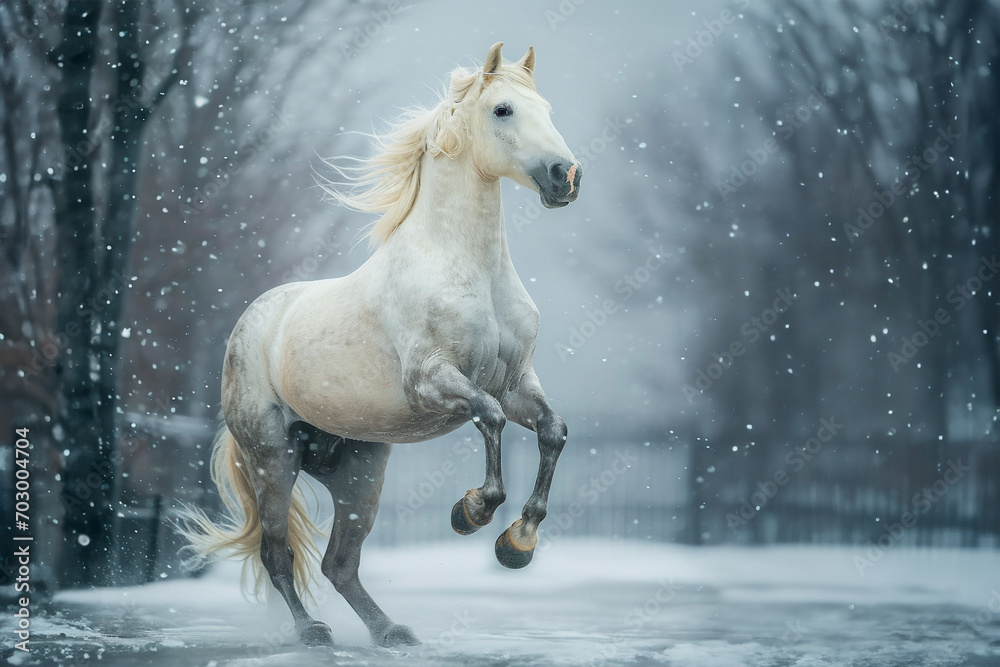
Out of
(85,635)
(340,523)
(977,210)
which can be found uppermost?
(977,210)

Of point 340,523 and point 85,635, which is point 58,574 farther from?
point 340,523

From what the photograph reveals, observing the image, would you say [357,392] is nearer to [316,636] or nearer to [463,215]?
[463,215]

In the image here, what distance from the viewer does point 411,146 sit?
3.05 metres

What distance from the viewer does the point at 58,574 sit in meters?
5.07

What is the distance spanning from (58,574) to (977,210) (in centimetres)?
563

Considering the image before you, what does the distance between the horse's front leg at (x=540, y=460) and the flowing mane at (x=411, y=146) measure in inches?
27.9

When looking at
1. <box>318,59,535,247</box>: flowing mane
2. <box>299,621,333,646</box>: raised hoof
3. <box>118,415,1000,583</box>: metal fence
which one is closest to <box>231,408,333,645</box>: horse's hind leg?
<box>299,621,333,646</box>: raised hoof

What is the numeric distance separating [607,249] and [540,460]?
11.7 ft

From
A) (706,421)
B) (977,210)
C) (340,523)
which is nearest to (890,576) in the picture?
(706,421)

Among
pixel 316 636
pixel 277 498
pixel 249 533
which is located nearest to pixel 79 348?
pixel 249 533

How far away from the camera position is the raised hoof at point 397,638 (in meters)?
3.30

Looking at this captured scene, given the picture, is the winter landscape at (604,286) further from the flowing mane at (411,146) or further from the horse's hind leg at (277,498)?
the flowing mane at (411,146)

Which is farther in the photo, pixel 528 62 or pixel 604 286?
pixel 604 286

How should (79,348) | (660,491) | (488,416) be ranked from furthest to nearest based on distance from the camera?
1. (660,491)
2. (79,348)
3. (488,416)
